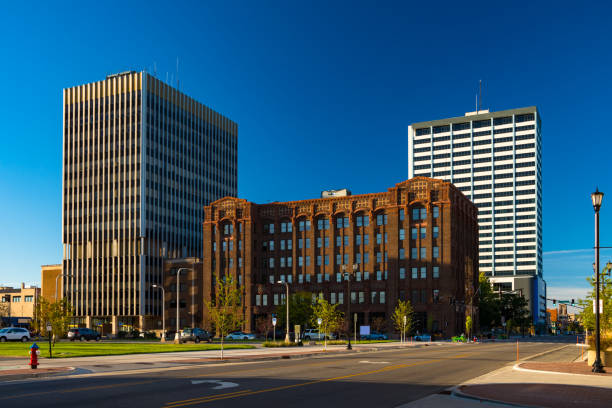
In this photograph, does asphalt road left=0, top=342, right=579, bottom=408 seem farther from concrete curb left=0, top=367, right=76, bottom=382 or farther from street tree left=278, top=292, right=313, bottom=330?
street tree left=278, top=292, right=313, bottom=330

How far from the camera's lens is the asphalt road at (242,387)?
1802 cm

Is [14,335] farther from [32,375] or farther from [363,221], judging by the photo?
[363,221]

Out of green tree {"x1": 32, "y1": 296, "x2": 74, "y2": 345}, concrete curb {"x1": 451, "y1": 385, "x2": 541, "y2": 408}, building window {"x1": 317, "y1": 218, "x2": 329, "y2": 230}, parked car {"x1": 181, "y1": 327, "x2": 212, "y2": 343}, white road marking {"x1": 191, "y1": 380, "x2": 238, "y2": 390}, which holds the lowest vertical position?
parked car {"x1": 181, "y1": 327, "x2": 212, "y2": 343}

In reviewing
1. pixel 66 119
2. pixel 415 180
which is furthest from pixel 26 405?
pixel 66 119

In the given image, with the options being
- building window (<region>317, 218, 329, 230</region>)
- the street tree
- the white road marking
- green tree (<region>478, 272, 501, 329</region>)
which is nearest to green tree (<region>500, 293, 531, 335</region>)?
green tree (<region>478, 272, 501, 329</region>)

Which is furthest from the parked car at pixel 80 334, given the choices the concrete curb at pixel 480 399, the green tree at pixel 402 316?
the concrete curb at pixel 480 399

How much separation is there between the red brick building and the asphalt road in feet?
238

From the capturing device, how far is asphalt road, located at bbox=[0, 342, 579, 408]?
18016 millimetres

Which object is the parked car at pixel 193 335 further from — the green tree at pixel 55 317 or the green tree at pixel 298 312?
the green tree at pixel 298 312

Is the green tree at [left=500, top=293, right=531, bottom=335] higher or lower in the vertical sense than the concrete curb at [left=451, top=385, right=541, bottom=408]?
lower

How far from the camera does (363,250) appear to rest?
383 ft

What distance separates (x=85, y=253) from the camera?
478 ft

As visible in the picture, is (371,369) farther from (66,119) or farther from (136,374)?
(66,119)

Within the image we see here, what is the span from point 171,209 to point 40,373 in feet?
406
